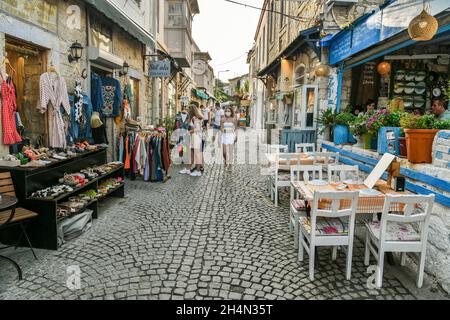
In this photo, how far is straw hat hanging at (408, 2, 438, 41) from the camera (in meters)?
4.50

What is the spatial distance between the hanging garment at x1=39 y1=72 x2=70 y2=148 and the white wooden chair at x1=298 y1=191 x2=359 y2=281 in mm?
4300

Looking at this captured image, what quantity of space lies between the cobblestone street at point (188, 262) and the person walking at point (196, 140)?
10.3ft

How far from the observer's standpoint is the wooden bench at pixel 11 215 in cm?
360

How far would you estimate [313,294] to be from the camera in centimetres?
333

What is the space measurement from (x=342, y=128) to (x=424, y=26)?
11.2ft

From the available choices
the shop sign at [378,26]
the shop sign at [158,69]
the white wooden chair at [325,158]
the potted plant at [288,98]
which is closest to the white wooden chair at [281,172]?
the white wooden chair at [325,158]

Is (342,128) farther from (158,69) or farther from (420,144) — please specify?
(158,69)

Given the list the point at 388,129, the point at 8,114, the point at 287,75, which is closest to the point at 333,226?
the point at 388,129

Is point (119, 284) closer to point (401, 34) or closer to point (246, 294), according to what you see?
point (246, 294)

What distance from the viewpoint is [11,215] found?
3592 mm

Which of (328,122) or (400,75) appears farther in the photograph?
(400,75)

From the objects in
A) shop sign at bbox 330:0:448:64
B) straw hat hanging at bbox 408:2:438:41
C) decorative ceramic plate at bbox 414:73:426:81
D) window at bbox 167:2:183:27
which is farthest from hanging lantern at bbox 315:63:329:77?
window at bbox 167:2:183:27

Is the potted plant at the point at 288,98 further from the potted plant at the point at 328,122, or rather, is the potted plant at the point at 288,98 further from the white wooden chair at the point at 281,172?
the white wooden chair at the point at 281,172
